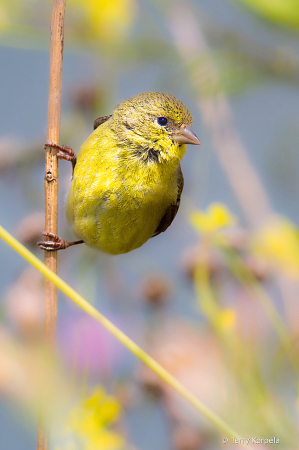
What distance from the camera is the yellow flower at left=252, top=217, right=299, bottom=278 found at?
1275mm

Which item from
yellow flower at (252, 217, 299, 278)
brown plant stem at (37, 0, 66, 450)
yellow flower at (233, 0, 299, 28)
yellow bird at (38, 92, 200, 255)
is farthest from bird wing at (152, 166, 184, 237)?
yellow flower at (233, 0, 299, 28)

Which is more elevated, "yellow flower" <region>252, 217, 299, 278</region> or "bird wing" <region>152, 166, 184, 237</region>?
"bird wing" <region>152, 166, 184, 237</region>

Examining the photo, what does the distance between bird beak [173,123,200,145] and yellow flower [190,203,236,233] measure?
36 cm

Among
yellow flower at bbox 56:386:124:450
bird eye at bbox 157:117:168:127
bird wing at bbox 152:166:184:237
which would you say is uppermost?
bird eye at bbox 157:117:168:127

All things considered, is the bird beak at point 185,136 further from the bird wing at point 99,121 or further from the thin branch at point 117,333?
the thin branch at point 117,333

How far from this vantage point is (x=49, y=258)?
1562 millimetres

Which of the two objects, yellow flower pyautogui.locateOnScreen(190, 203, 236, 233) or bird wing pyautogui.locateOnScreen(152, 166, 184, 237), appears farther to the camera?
bird wing pyautogui.locateOnScreen(152, 166, 184, 237)

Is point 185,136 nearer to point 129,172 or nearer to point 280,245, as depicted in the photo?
point 129,172

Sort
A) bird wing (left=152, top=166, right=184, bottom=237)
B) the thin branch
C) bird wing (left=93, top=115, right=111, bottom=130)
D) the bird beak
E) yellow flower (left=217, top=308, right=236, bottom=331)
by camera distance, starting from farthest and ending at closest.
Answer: bird wing (left=93, top=115, right=111, bottom=130) < bird wing (left=152, top=166, right=184, bottom=237) < the bird beak < yellow flower (left=217, top=308, right=236, bottom=331) < the thin branch

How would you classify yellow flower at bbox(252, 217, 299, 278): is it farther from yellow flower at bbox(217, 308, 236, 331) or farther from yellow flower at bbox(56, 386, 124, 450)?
yellow flower at bbox(56, 386, 124, 450)

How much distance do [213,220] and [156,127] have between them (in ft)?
1.81

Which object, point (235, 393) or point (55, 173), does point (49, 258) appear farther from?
point (235, 393)

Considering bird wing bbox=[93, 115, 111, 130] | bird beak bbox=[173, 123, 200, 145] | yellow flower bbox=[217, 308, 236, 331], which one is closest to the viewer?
yellow flower bbox=[217, 308, 236, 331]

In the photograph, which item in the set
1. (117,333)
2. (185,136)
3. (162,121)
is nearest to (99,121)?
(162,121)
